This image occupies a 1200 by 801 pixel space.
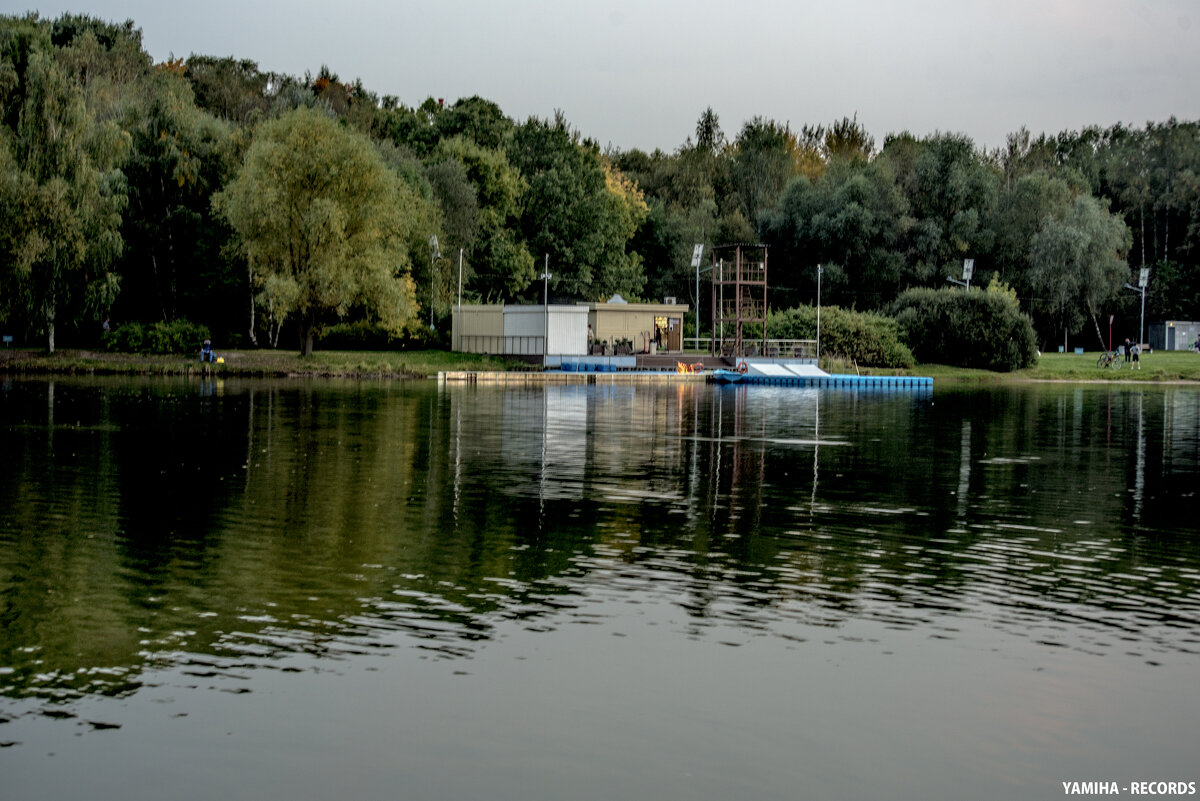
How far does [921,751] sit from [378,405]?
41.1 m

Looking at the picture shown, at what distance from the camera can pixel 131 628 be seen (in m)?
13.5

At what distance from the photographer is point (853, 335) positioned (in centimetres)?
8944

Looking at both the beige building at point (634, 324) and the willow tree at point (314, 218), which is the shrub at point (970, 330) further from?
the willow tree at point (314, 218)

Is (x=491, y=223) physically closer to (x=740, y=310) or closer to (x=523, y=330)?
(x=523, y=330)

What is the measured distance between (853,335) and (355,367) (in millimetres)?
35553

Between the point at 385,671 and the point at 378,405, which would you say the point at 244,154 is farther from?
the point at 385,671

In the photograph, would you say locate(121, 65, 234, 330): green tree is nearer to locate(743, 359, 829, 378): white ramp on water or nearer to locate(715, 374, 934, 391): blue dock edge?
locate(743, 359, 829, 378): white ramp on water

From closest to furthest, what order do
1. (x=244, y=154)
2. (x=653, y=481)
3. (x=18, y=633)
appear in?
(x=18, y=633), (x=653, y=481), (x=244, y=154)

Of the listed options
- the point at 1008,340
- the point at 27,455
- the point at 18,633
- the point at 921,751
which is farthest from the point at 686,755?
the point at 1008,340

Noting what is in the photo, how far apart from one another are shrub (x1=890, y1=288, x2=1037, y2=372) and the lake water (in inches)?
2442

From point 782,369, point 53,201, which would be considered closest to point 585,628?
point 53,201

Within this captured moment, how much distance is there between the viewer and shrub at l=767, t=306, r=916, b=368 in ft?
293

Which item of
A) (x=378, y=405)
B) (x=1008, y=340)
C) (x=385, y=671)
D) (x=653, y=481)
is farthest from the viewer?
(x=1008, y=340)

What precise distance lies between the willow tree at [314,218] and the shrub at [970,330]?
38.2 meters
